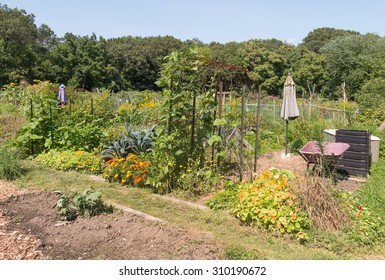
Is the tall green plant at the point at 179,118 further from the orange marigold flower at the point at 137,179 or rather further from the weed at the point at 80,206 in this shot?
the weed at the point at 80,206

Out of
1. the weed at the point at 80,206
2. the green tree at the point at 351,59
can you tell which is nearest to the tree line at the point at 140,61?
the green tree at the point at 351,59

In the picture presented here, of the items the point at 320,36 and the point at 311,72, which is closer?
the point at 311,72

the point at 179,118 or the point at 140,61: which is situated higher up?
the point at 140,61

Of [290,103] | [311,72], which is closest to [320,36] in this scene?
[311,72]

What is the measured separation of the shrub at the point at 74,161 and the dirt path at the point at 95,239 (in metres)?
2.26

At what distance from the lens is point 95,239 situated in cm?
341

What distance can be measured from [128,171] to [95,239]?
7.30ft

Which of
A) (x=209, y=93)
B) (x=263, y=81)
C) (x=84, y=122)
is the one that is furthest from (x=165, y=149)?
(x=263, y=81)

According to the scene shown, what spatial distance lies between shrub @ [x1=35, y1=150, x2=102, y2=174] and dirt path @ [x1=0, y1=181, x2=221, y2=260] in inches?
88.8

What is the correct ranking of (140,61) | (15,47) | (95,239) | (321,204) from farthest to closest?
(140,61)
(15,47)
(321,204)
(95,239)

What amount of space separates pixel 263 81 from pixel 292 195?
112ft

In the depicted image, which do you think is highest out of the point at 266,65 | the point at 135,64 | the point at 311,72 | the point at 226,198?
the point at 135,64

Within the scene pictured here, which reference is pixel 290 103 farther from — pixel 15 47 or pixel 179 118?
pixel 15 47

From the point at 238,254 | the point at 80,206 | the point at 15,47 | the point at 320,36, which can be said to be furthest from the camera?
the point at 320,36
